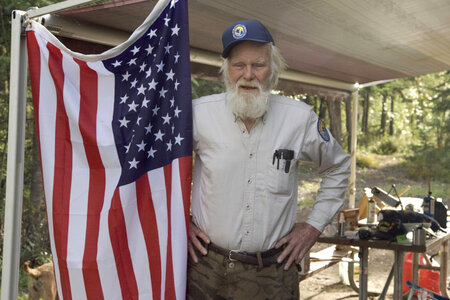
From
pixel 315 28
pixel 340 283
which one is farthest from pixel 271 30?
pixel 340 283

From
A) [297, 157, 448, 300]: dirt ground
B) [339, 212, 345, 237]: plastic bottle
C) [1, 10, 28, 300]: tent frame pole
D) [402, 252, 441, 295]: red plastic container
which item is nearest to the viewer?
[1, 10, 28, 300]: tent frame pole

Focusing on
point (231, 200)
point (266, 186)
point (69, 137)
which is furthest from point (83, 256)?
point (266, 186)

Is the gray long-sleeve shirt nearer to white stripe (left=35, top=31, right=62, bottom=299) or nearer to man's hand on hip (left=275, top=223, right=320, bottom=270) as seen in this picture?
man's hand on hip (left=275, top=223, right=320, bottom=270)

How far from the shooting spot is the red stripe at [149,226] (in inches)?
102

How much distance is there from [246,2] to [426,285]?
4237 mm

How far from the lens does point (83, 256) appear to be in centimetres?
261

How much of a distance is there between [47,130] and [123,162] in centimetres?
47

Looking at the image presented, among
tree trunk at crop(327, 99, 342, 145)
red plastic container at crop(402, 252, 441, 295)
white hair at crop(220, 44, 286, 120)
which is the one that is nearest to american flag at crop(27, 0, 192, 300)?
white hair at crop(220, 44, 286, 120)

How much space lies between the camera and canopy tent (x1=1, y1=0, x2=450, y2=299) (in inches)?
118

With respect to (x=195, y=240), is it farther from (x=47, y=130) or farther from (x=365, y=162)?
(x=365, y=162)

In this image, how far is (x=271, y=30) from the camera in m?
3.80

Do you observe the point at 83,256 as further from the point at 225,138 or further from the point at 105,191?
the point at 225,138

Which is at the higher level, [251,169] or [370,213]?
[251,169]

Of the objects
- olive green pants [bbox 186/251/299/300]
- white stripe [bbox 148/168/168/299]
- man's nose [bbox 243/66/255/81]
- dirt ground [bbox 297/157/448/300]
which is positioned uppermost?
man's nose [bbox 243/66/255/81]
